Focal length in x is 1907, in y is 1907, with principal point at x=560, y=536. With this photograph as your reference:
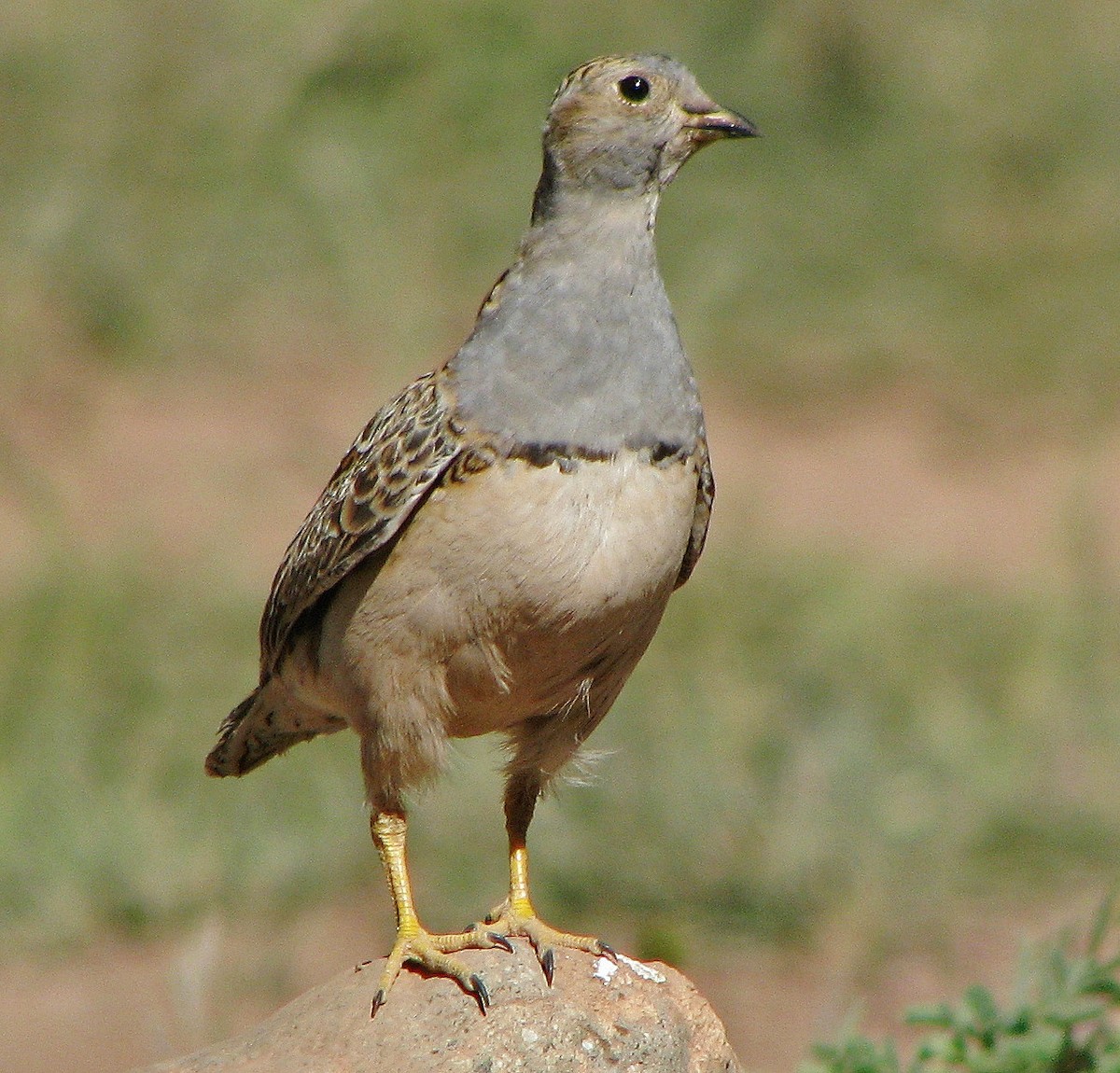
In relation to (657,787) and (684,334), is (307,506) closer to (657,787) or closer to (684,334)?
(684,334)

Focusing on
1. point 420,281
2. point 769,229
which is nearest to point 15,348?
point 420,281

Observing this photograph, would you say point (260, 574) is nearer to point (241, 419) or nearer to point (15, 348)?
point (241, 419)

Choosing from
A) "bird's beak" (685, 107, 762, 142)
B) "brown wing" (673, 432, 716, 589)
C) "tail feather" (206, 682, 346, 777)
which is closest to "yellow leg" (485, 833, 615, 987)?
"tail feather" (206, 682, 346, 777)

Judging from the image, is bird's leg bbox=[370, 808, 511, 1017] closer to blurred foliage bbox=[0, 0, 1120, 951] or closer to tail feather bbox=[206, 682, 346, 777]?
tail feather bbox=[206, 682, 346, 777]

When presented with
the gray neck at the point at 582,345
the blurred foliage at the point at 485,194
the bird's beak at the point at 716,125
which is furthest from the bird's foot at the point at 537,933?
the blurred foliage at the point at 485,194

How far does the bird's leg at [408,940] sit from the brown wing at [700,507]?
0.97 m

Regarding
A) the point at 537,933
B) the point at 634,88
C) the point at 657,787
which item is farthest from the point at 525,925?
the point at 657,787

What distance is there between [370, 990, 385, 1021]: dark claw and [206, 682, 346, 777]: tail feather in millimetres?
1122

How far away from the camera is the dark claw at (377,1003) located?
4.33 metres

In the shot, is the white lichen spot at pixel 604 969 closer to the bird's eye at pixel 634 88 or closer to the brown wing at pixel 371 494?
the brown wing at pixel 371 494

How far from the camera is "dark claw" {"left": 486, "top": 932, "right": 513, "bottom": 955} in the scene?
451 centimetres

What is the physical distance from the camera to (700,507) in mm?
4902

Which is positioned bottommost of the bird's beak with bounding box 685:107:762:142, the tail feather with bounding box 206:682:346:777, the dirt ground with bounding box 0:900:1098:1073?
the dirt ground with bounding box 0:900:1098:1073

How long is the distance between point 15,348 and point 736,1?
581 centimetres
